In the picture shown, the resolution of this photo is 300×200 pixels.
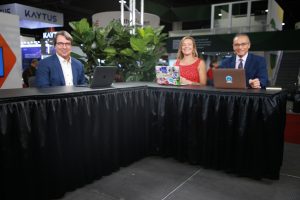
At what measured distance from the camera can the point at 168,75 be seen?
322 cm

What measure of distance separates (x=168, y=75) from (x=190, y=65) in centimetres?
39

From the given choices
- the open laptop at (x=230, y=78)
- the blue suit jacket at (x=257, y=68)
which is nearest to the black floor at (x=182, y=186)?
the open laptop at (x=230, y=78)

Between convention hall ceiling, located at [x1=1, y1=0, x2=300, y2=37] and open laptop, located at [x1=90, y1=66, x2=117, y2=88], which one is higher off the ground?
convention hall ceiling, located at [x1=1, y1=0, x2=300, y2=37]

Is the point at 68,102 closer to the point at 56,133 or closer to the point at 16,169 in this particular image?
the point at 56,133

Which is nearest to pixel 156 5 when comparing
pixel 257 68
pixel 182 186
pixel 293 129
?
pixel 293 129

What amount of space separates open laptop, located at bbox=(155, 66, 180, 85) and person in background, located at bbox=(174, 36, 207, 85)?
11.6 inches

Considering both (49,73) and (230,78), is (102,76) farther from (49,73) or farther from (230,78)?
(230,78)

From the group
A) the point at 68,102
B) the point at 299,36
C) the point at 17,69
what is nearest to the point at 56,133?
the point at 68,102

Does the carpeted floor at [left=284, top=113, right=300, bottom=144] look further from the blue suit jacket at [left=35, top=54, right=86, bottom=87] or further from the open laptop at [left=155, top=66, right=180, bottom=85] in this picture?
the blue suit jacket at [left=35, top=54, right=86, bottom=87]

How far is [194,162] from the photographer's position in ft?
9.84

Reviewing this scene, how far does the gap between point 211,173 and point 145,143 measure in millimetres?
842

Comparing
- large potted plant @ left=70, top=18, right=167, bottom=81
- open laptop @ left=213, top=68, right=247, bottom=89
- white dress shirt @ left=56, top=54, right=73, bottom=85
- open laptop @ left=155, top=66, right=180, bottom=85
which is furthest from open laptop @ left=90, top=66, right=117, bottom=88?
large potted plant @ left=70, top=18, right=167, bottom=81

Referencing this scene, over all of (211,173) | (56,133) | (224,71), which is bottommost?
(211,173)

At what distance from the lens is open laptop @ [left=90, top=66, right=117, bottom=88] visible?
8.54ft
